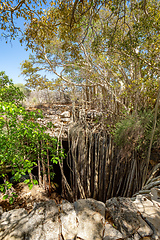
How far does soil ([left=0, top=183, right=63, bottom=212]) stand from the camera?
93.4 inches

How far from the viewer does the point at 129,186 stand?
7.98 ft

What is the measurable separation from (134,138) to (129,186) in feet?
3.16

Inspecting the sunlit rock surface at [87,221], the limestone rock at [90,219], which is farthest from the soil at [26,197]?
the limestone rock at [90,219]

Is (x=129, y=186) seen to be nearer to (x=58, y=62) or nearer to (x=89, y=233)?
(x=89, y=233)

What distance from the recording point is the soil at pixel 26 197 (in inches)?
93.4

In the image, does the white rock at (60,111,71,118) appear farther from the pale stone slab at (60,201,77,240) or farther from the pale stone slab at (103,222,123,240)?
the pale stone slab at (103,222,123,240)

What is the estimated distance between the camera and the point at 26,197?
262cm

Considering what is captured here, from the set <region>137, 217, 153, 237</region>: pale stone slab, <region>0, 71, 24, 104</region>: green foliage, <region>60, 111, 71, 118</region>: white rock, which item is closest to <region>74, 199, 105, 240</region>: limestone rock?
<region>137, 217, 153, 237</region>: pale stone slab

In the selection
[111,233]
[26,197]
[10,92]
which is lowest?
[26,197]

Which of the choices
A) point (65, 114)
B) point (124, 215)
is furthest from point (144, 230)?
point (65, 114)

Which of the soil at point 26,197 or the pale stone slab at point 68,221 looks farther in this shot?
the soil at point 26,197

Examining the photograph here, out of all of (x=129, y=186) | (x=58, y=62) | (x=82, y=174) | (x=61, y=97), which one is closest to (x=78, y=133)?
(x=82, y=174)

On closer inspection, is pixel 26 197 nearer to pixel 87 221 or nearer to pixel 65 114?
pixel 87 221

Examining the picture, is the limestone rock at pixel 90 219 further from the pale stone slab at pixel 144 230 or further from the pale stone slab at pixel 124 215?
the pale stone slab at pixel 144 230
